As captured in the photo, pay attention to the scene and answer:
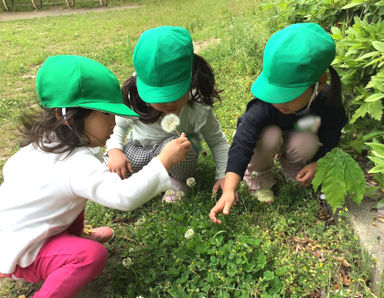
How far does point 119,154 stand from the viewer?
2502 millimetres

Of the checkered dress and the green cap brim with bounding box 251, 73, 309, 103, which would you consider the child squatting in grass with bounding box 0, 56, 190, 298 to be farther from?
the checkered dress

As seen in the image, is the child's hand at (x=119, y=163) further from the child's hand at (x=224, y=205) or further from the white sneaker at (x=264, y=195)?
the white sneaker at (x=264, y=195)

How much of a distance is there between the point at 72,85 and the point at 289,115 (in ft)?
4.59

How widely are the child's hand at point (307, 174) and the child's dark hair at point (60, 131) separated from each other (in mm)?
1417

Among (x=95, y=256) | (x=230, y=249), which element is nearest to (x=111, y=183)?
(x=95, y=256)

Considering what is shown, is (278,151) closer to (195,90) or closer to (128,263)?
(195,90)

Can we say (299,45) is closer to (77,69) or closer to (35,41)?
(77,69)

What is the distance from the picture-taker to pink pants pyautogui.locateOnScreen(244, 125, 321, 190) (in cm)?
219

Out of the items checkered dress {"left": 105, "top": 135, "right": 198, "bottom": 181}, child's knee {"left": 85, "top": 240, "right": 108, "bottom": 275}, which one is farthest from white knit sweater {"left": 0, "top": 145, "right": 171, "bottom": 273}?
checkered dress {"left": 105, "top": 135, "right": 198, "bottom": 181}

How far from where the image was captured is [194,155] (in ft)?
8.18

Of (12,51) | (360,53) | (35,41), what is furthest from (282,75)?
(35,41)

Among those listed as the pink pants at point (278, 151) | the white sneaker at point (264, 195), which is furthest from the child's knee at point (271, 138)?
the white sneaker at point (264, 195)

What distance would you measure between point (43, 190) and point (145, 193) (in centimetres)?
53

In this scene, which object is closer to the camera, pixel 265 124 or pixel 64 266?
pixel 64 266
